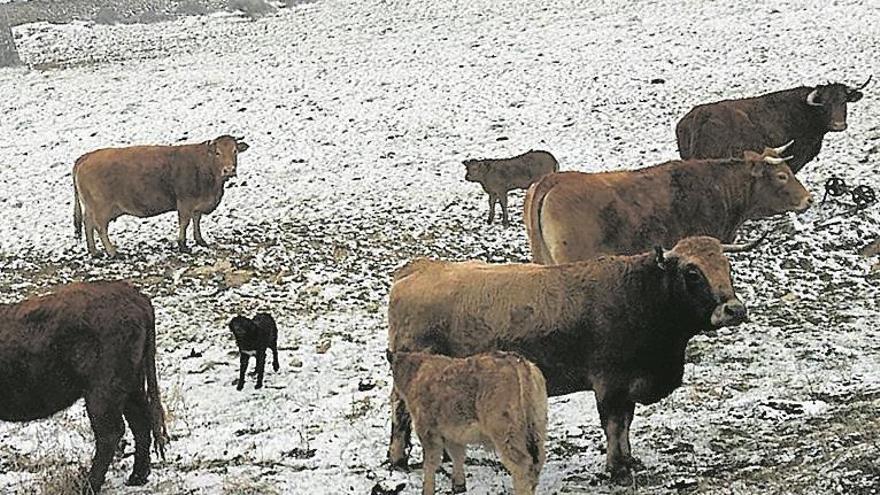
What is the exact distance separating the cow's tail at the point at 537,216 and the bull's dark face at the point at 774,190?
2195 mm

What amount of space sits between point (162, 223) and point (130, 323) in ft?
30.0

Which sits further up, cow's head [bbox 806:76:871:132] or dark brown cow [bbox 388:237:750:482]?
cow's head [bbox 806:76:871:132]

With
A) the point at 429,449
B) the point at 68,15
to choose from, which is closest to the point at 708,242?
the point at 429,449

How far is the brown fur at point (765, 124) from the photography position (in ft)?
44.2

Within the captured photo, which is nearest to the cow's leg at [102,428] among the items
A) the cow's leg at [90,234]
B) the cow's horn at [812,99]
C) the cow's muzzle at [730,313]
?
the cow's muzzle at [730,313]

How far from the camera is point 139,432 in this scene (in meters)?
7.05

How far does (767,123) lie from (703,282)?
7951 mm

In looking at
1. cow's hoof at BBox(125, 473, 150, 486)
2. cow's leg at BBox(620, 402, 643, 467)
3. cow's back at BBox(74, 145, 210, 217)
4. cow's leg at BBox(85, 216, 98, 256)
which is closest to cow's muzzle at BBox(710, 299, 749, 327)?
cow's leg at BBox(620, 402, 643, 467)

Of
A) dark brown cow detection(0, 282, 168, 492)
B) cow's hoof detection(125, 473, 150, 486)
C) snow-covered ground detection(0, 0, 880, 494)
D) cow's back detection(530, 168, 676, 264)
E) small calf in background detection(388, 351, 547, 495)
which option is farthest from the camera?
cow's back detection(530, 168, 676, 264)

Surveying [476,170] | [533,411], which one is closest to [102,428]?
[533,411]

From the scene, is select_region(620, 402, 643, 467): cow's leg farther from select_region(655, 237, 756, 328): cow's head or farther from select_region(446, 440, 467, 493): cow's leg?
select_region(446, 440, 467, 493): cow's leg

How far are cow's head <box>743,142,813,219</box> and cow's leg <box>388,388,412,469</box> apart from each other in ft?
15.5

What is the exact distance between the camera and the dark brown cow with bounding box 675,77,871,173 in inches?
530

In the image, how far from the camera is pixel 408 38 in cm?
2677
